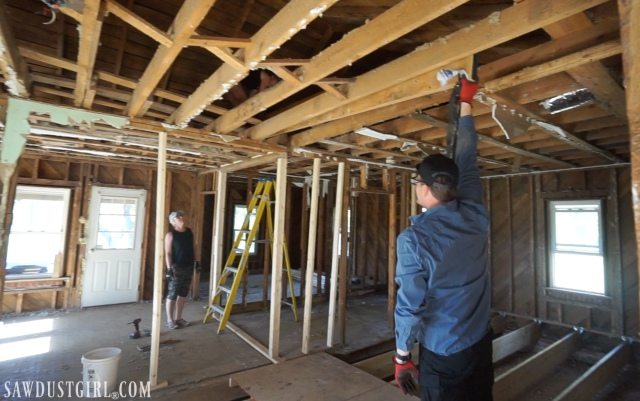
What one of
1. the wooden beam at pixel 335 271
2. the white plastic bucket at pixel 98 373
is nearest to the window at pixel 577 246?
the wooden beam at pixel 335 271

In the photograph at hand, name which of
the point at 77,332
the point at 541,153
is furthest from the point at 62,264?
the point at 541,153

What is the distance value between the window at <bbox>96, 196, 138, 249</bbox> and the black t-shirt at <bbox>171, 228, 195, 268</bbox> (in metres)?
1.88

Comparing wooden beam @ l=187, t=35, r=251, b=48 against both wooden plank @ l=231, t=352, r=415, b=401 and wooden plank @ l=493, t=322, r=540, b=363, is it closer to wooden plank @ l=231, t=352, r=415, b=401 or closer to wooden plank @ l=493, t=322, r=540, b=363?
wooden plank @ l=231, t=352, r=415, b=401

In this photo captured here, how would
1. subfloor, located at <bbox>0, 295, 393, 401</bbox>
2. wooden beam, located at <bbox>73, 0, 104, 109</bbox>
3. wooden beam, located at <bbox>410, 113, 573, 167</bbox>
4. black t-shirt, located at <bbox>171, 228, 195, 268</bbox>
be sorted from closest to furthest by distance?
wooden beam, located at <bbox>73, 0, 104, 109</bbox> → wooden beam, located at <bbox>410, 113, 573, 167</bbox> → subfloor, located at <bbox>0, 295, 393, 401</bbox> → black t-shirt, located at <bbox>171, 228, 195, 268</bbox>

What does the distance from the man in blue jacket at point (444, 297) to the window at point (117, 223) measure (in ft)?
19.0

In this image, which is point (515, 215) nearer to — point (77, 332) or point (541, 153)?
point (541, 153)

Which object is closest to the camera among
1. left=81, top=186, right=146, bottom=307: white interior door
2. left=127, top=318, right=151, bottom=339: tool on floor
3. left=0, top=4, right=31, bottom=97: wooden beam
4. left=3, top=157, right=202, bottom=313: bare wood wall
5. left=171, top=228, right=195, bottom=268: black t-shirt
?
left=0, top=4, right=31, bottom=97: wooden beam

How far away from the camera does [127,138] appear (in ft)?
11.8

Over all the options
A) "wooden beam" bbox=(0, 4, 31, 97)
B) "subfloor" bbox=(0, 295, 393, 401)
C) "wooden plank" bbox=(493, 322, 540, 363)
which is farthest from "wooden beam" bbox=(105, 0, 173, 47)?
"wooden plank" bbox=(493, 322, 540, 363)

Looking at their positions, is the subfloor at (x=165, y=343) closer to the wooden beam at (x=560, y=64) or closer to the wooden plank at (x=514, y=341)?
the wooden plank at (x=514, y=341)

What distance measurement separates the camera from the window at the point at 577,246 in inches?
185

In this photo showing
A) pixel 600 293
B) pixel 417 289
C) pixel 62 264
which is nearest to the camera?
pixel 417 289

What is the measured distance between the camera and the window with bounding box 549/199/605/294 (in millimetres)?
4707

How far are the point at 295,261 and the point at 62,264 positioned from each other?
6.49 meters
